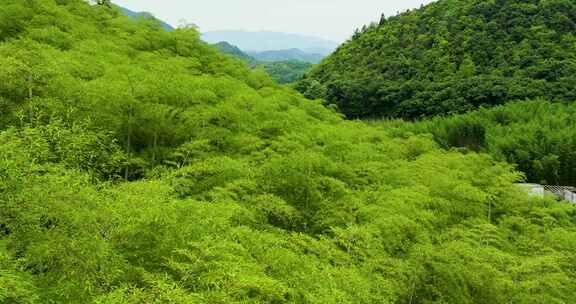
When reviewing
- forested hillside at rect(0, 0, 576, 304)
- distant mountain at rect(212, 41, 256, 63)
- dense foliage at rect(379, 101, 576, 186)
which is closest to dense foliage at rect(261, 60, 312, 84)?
distant mountain at rect(212, 41, 256, 63)

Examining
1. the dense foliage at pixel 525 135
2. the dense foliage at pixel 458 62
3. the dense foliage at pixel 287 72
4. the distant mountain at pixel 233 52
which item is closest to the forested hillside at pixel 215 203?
the distant mountain at pixel 233 52

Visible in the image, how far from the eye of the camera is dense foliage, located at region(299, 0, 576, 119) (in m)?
53.4

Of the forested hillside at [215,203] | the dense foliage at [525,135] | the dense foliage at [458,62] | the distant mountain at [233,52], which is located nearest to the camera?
the forested hillside at [215,203]

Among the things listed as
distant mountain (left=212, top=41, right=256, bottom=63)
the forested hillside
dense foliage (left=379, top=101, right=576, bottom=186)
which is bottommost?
dense foliage (left=379, top=101, right=576, bottom=186)

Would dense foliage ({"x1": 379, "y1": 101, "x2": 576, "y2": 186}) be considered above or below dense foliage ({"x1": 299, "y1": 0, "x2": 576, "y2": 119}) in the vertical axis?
below

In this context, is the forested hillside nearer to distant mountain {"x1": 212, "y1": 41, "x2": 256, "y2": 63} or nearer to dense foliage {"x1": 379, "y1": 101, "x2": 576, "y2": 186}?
distant mountain {"x1": 212, "y1": 41, "x2": 256, "y2": 63}

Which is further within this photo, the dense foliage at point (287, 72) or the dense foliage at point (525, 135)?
the dense foliage at point (287, 72)

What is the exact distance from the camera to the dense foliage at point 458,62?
53375 millimetres

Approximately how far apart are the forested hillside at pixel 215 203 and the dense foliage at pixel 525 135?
13.8m

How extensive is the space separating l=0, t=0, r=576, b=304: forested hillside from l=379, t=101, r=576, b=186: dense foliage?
13842 mm

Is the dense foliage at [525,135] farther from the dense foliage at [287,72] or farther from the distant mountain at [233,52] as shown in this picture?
the dense foliage at [287,72]

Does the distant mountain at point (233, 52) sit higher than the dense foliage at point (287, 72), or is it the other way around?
the distant mountain at point (233, 52)

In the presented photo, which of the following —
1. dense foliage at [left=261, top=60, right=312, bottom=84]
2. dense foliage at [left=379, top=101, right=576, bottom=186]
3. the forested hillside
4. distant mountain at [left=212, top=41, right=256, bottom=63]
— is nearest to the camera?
the forested hillside

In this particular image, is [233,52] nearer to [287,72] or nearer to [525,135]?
[287,72]
